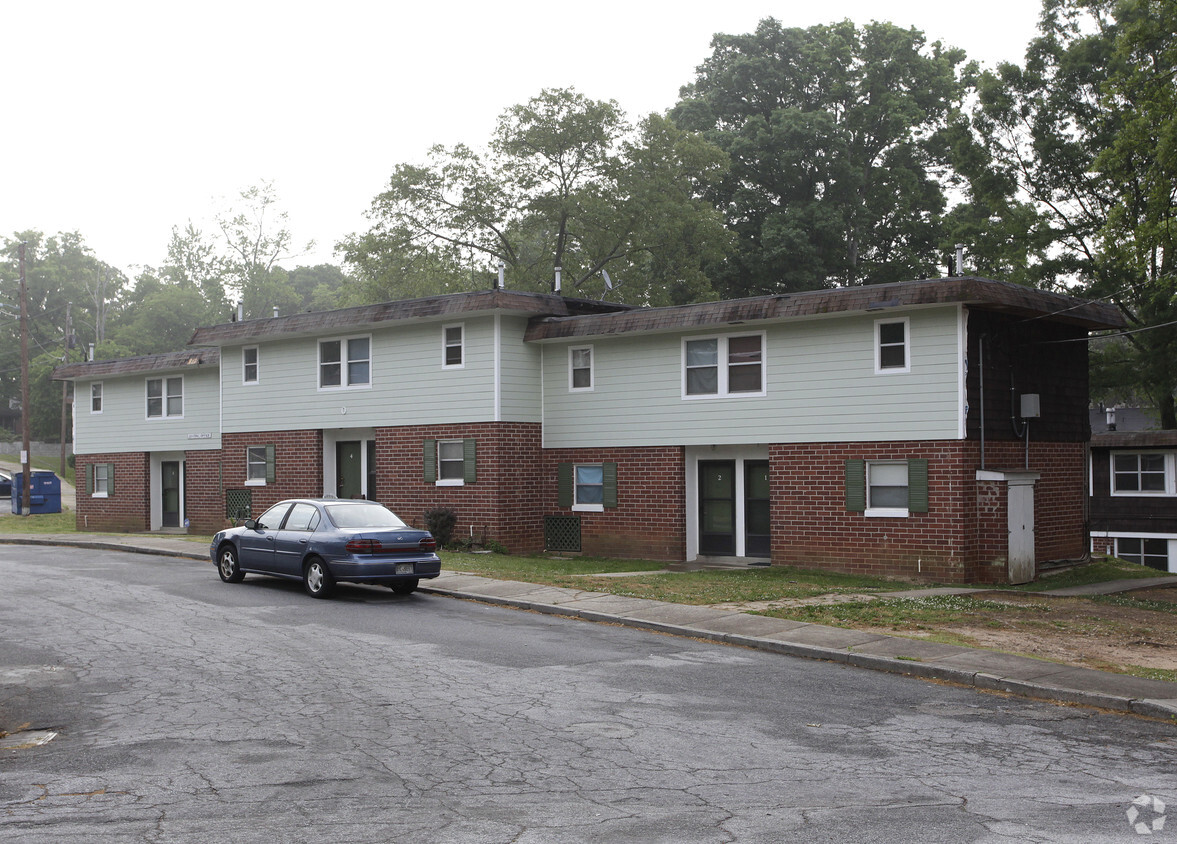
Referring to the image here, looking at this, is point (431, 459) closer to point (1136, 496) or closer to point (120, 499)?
point (120, 499)

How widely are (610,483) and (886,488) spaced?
21.9 ft

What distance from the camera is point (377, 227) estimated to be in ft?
150

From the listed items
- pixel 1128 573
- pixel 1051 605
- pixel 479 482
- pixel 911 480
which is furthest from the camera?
pixel 479 482

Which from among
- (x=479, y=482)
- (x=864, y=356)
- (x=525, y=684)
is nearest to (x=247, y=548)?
(x=479, y=482)

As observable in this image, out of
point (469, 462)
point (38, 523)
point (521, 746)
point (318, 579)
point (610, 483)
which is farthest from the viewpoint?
point (38, 523)

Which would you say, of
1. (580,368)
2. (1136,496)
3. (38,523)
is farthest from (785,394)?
(38,523)

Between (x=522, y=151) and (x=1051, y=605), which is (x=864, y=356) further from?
(x=522, y=151)

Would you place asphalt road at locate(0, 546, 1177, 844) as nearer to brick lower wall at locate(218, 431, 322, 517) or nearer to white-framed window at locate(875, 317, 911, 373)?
white-framed window at locate(875, 317, 911, 373)

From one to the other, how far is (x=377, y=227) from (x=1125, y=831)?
42.4m

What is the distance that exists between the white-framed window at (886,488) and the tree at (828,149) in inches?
952

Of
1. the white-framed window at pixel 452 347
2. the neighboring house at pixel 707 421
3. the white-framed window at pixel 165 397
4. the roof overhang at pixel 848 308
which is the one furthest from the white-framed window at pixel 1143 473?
the white-framed window at pixel 165 397

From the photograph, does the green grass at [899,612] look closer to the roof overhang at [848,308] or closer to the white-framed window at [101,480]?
the roof overhang at [848,308]

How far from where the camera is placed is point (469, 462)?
26.0 meters

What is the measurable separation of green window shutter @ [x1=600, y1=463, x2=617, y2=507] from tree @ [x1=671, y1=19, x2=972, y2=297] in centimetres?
2175
